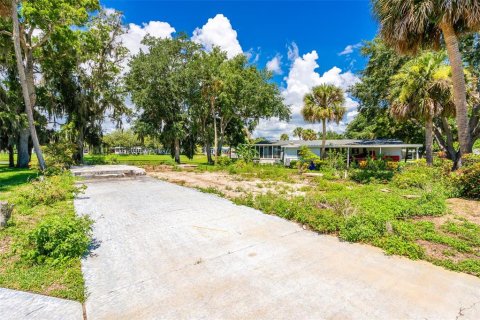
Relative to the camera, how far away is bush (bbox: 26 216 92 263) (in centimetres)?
347

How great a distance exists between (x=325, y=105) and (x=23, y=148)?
74.8 ft

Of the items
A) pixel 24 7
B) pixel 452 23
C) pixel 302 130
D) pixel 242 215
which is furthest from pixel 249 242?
pixel 302 130

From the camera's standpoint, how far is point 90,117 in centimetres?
2078

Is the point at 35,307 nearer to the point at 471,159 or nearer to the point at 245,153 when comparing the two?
the point at 471,159

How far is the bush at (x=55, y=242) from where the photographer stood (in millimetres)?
3467

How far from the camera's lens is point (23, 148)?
17.0 m

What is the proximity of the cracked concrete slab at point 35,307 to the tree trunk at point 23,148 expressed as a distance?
1848cm

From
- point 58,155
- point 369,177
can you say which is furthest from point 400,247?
point 58,155

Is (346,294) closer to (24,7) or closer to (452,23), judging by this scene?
(452,23)

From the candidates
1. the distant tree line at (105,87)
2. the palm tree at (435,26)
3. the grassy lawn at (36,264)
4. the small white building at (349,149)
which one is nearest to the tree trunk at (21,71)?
the distant tree line at (105,87)

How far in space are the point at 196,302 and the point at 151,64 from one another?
23449 mm

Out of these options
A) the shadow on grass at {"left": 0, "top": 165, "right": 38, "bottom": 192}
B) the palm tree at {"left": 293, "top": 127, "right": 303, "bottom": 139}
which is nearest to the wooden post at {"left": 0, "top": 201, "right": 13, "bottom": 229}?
the shadow on grass at {"left": 0, "top": 165, "right": 38, "bottom": 192}

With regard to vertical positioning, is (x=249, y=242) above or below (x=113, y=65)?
below

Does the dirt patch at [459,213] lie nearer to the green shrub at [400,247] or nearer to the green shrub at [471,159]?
the green shrub at [471,159]
